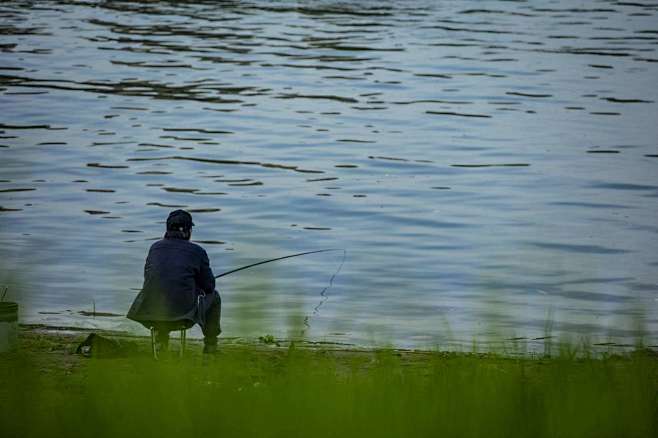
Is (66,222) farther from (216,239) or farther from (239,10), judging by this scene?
(239,10)

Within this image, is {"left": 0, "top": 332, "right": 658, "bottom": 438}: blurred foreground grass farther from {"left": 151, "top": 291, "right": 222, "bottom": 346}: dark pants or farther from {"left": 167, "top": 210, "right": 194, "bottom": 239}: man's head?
{"left": 167, "top": 210, "right": 194, "bottom": 239}: man's head

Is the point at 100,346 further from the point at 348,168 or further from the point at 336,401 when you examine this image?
the point at 348,168

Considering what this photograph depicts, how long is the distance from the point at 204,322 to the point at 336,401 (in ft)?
16.6

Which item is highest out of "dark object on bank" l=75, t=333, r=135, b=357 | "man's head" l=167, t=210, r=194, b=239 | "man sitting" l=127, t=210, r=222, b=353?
"man's head" l=167, t=210, r=194, b=239

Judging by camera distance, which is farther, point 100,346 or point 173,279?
point 173,279

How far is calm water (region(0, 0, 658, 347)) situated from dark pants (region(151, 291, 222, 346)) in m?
0.93

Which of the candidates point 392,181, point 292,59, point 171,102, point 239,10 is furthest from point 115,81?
point 239,10

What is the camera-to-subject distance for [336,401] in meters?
4.57

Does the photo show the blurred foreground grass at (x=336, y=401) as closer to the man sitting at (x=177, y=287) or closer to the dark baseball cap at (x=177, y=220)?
the man sitting at (x=177, y=287)

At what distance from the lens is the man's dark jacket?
9.07 metres

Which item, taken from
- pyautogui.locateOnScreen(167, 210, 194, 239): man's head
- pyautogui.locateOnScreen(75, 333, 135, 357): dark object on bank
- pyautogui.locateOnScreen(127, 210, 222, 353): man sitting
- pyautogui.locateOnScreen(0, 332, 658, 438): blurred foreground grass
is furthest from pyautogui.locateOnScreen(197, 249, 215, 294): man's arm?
pyautogui.locateOnScreen(0, 332, 658, 438): blurred foreground grass

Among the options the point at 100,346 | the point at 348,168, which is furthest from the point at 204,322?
the point at 348,168

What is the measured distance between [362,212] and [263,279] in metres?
15.5

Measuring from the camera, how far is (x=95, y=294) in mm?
14578
